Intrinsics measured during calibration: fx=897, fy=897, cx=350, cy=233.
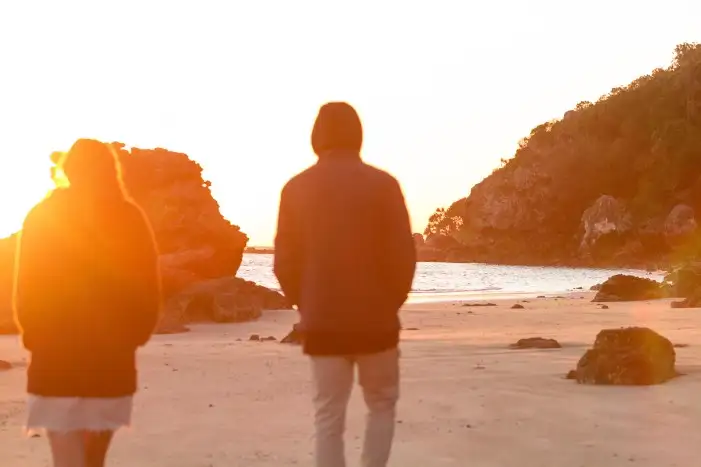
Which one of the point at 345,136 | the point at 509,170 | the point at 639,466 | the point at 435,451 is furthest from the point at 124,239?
the point at 509,170

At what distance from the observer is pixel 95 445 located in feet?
12.1

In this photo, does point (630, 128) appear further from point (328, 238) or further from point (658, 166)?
point (328, 238)

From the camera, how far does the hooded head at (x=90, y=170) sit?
369 cm

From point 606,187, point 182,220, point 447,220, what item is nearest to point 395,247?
point 182,220

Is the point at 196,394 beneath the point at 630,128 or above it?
beneath

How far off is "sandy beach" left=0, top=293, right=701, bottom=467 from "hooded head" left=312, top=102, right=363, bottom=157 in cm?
219

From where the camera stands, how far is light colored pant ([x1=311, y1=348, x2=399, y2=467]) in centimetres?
415

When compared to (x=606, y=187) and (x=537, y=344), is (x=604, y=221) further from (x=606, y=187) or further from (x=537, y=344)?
(x=537, y=344)

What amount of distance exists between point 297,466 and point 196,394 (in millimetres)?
2951

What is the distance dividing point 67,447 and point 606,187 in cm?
10163

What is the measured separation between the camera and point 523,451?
5.72 metres

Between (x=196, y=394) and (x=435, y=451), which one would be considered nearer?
(x=435, y=451)

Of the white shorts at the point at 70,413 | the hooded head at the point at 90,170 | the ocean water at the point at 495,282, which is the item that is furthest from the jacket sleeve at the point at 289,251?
the ocean water at the point at 495,282

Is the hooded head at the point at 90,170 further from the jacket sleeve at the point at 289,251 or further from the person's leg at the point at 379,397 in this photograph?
the person's leg at the point at 379,397
